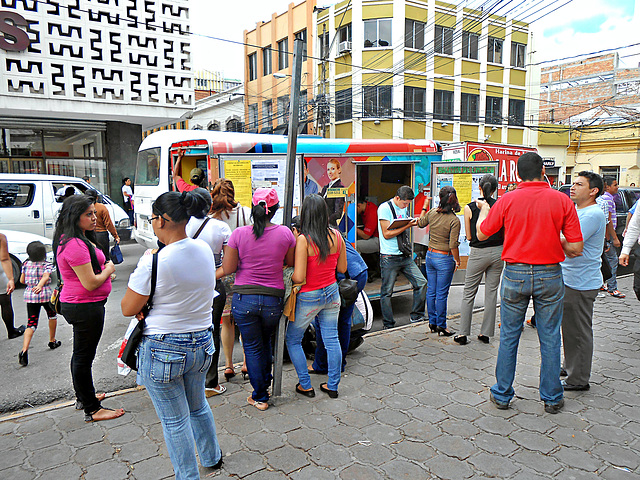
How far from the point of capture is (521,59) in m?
30.3

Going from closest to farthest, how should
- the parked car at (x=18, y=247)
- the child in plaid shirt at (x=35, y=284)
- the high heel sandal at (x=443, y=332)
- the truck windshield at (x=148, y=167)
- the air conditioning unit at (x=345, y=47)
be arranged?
the child in plaid shirt at (x=35, y=284), the high heel sandal at (x=443, y=332), the parked car at (x=18, y=247), the truck windshield at (x=148, y=167), the air conditioning unit at (x=345, y=47)

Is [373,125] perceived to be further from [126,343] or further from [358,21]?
[126,343]

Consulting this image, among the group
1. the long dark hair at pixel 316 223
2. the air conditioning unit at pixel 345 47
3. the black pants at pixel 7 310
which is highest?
the air conditioning unit at pixel 345 47

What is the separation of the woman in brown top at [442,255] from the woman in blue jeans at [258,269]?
8.17 ft

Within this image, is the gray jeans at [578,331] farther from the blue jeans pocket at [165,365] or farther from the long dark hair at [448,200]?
the blue jeans pocket at [165,365]

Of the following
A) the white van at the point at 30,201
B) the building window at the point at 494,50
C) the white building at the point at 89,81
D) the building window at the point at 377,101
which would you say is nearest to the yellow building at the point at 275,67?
the building window at the point at 377,101

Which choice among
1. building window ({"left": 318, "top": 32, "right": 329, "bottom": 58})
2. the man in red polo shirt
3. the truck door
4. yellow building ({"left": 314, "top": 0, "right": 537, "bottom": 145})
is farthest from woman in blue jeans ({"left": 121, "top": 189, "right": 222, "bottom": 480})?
building window ({"left": 318, "top": 32, "right": 329, "bottom": 58})

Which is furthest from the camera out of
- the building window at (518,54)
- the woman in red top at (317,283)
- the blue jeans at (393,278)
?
the building window at (518,54)

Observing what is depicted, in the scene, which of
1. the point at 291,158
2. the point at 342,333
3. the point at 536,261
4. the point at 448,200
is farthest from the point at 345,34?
the point at 536,261

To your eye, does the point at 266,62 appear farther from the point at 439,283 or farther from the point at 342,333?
the point at 342,333

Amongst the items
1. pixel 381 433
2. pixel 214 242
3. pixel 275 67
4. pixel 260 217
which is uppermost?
pixel 275 67

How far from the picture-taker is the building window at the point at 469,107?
91.4 feet

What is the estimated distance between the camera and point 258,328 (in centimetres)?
370

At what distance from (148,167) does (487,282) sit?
6969mm
